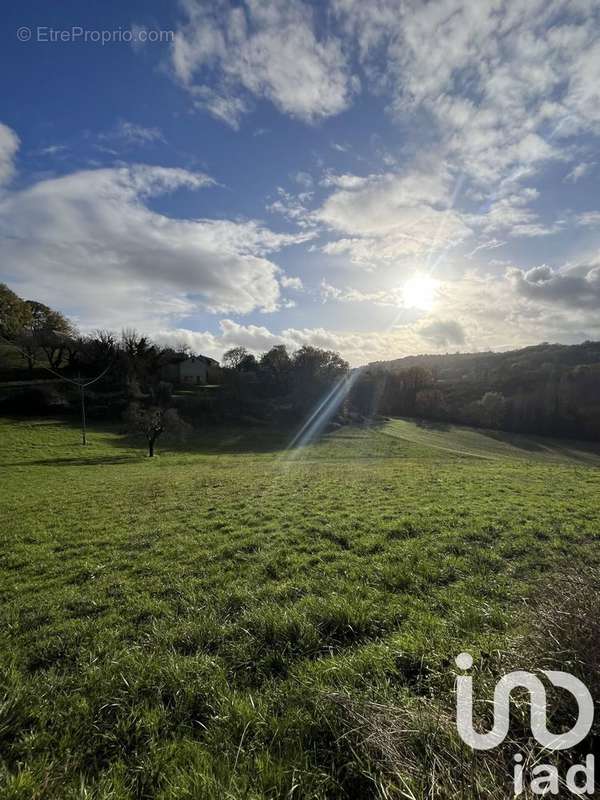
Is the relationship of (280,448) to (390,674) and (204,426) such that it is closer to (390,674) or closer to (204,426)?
(204,426)

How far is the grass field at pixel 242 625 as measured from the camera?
303 cm

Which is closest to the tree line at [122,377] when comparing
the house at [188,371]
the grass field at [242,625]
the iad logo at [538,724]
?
the house at [188,371]

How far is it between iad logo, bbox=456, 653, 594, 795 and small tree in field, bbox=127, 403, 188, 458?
3924 centimetres

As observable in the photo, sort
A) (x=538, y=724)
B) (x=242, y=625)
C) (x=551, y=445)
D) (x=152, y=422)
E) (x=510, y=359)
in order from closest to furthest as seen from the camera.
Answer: (x=538, y=724)
(x=242, y=625)
(x=152, y=422)
(x=551, y=445)
(x=510, y=359)

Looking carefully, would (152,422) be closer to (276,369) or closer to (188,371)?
(276,369)

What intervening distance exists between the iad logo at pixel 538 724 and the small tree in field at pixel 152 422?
129 ft

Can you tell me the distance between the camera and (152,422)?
3866cm

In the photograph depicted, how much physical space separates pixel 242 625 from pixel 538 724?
3763 millimetres

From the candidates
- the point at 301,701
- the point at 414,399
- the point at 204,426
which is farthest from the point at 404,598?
the point at 414,399

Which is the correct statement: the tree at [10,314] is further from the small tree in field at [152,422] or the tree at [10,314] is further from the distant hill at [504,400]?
the distant hill at [504,400]

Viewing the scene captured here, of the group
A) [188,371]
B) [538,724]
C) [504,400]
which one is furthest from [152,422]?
[504,400]

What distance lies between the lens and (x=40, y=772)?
295 cm

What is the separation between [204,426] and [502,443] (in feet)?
173

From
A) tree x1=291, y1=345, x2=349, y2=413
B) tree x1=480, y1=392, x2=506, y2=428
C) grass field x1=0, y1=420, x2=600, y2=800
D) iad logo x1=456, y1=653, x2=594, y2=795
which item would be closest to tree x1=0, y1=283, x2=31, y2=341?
tree x1=291, y1=345, x2=349, y2=413
